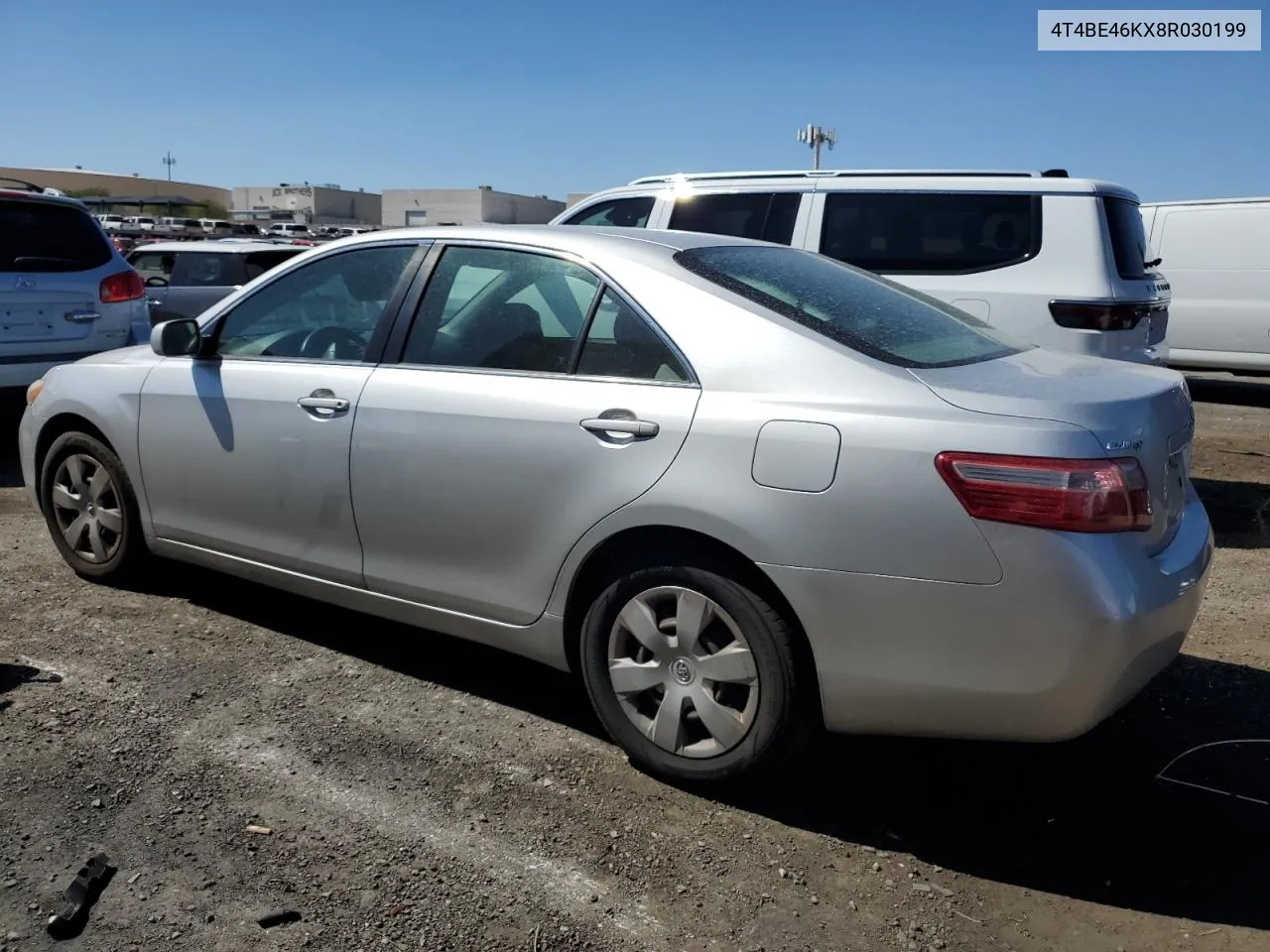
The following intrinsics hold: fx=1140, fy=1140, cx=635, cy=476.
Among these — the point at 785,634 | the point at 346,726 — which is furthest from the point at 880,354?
the point at 346,726

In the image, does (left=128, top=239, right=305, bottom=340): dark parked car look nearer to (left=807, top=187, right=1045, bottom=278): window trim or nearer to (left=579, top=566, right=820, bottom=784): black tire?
(left=807, top=187, right=1045, bottom=278): window trim

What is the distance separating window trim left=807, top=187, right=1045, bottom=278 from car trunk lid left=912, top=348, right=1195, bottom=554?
10.2ft

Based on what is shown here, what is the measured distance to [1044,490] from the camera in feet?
8.91

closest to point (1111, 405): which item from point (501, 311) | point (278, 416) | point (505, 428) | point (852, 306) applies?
point (852, 306)

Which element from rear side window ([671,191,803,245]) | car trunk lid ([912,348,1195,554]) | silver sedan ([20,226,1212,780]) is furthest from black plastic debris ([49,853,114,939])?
rear side window ([671,191,803,245])

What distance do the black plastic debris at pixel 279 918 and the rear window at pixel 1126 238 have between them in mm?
5432

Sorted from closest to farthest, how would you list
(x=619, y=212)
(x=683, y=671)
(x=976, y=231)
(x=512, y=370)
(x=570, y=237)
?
(x=683, y=671), (x=512, y=370), (x=570, y=237), (x=976, y=231), (x=619, y=212)

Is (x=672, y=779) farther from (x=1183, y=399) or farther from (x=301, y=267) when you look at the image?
(x=301, y=267)

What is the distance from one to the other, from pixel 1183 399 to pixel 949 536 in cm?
106

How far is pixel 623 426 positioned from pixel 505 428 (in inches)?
17.2

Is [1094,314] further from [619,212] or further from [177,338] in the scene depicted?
[177,338]

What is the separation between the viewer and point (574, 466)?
10.9 ft

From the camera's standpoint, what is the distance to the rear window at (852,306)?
3.26 m

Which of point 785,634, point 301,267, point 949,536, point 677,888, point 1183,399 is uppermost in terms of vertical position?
point 301,267
